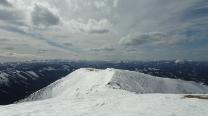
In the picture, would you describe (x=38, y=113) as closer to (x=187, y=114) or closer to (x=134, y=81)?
(x=187, y=114)

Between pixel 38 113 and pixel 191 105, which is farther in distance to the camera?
pixel 191 105

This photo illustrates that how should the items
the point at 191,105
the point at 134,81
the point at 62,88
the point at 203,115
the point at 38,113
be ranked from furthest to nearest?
the point at 62,88 < the point at 134,81 < the point at 191,105 < the point at 38,113 < the point at 203,115

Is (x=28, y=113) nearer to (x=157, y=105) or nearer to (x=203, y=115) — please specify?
(x=157, y=105)

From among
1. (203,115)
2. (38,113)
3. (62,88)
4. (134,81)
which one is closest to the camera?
(203,115)

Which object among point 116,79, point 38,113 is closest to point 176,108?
point 38,113

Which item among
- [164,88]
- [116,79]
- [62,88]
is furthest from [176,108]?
[62,88]

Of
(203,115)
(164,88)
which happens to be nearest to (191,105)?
(203,115)

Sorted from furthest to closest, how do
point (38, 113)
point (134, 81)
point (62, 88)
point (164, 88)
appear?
1. point (62, 88)
2. point (164, 88)
3. point (134, 81)
4. point (38, 113)

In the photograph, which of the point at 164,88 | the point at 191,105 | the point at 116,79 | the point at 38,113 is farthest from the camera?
the point at 164,88

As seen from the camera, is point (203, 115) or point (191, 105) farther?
point (191, 105)
